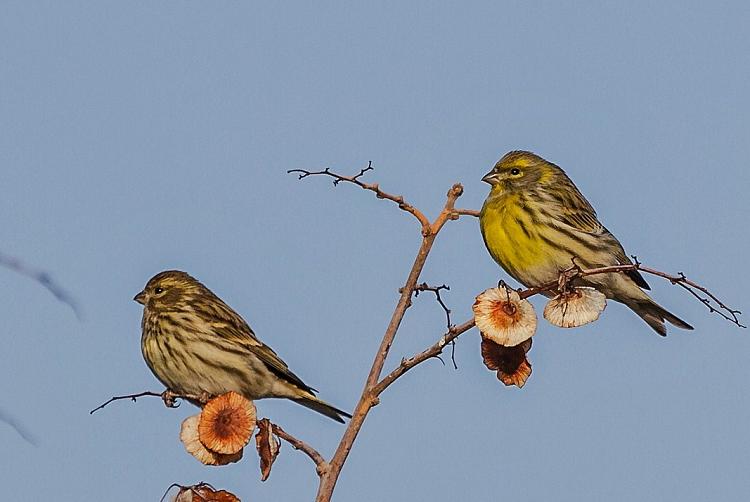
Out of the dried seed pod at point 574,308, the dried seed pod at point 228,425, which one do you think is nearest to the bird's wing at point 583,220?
the dried seed pod at point 574,308

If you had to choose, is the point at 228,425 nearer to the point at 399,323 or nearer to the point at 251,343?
the point at 399,323

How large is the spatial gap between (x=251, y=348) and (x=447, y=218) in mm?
4355

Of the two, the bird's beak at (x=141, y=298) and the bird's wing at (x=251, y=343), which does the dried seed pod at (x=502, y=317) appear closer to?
the bird's wing at (x=251, y=343)

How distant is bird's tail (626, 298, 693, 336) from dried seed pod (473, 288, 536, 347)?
4.07 m

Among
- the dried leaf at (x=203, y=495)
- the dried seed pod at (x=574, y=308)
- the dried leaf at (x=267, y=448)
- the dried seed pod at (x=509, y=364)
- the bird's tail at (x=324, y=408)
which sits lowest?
the dried leaf at (x=203, y=495)

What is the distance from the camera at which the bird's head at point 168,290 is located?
838 cm

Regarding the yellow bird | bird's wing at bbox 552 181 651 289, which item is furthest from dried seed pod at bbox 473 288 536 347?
bird's wing at bbox 552 181 651 289

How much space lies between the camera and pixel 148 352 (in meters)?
7.94

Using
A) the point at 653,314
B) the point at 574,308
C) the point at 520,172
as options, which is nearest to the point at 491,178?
the point at 520,172

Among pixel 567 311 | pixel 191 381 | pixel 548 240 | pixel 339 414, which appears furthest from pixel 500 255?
pixel 567 311

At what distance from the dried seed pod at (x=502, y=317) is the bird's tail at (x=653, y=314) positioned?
4065 millimetres

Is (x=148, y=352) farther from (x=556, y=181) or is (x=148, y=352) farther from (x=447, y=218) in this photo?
(x=447, y=218)

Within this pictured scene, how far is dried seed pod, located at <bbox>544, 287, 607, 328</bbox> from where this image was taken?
14.4ft

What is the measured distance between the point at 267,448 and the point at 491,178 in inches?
182
